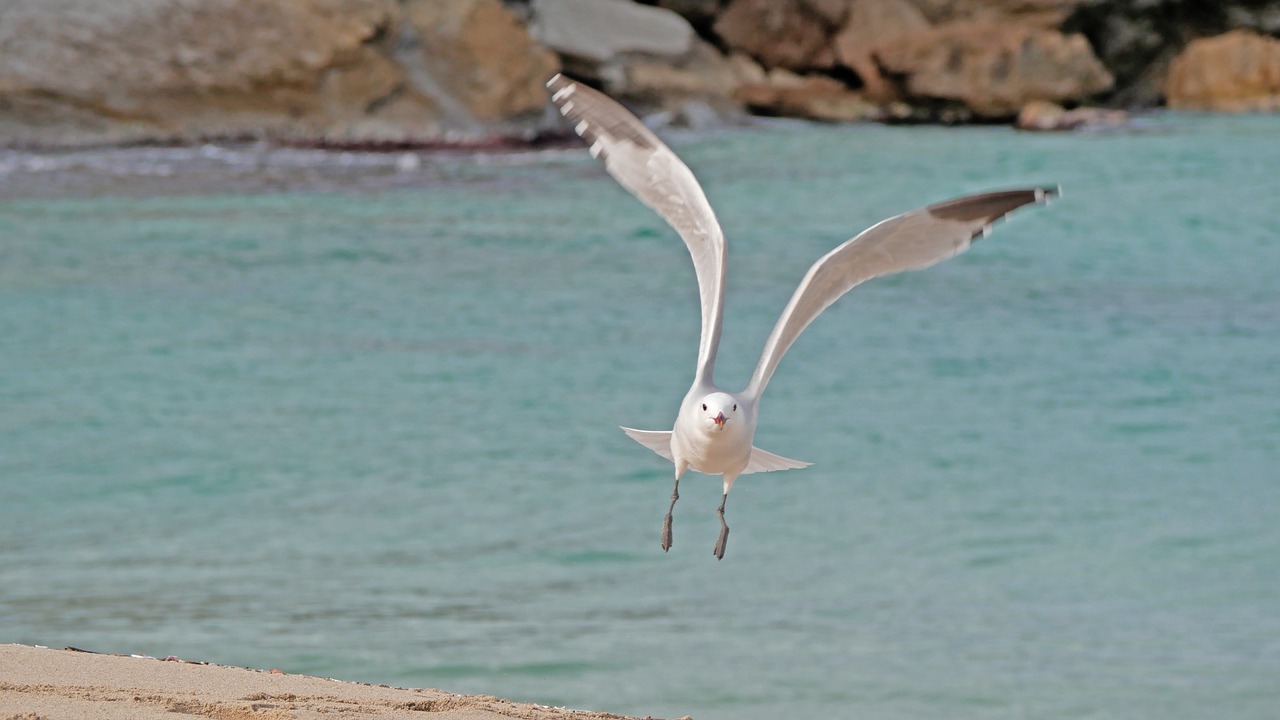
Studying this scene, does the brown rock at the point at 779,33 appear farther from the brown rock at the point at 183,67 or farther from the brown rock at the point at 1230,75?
the brown rock at the point at 183,67

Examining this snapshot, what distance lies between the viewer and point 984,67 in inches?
1093

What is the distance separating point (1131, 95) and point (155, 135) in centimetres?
1824

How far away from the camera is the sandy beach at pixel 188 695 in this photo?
3.50 m

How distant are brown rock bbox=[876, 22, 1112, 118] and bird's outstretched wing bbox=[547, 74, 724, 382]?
23.4 meters

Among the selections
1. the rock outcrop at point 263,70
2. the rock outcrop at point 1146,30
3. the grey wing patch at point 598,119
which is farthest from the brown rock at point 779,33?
the grey wing patch at point 598,119

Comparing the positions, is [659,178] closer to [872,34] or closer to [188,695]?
[188,695]

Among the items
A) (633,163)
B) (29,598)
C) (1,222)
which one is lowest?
(29,598)

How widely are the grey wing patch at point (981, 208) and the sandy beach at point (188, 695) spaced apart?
1714 mm

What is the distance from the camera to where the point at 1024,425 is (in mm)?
10719

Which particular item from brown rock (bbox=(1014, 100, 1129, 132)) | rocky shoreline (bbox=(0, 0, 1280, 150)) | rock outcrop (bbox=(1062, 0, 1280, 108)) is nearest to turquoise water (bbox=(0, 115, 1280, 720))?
rocky shoreline (bbox=(0, 0, 1280, 150))

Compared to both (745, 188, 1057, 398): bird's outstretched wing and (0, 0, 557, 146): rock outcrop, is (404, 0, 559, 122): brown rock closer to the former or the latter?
(0, 0, 557, 146): rock outcrop

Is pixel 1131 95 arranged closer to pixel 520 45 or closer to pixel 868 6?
pixel 868 6

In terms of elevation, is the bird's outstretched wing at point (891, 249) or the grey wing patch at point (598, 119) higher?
the grey wing patch at point (598, 119)

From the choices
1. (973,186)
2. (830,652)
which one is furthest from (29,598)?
(973,186)
